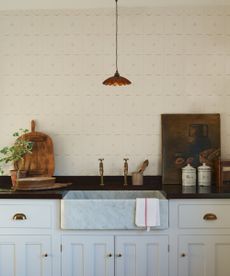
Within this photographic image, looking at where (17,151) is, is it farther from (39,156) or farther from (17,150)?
(39,156)

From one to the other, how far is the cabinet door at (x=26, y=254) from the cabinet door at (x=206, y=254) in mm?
890

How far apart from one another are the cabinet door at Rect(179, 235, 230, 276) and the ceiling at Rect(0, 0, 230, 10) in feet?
5.97

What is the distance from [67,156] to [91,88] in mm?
588

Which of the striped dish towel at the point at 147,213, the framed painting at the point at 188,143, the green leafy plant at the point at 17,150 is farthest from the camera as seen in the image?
the framed painting at the point at 188,143

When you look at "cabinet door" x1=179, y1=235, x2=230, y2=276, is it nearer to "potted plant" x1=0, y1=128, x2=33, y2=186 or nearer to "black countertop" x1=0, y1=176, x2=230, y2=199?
"black countertop" x1=0, y1=176, x2=230, y2=199

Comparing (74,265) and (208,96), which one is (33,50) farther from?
(74,265)

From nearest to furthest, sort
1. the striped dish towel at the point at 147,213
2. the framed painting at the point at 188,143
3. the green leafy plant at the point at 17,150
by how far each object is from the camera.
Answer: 1. the striped dish towel at the point at 147,213
2. the green leafy plant at the point at 17,150
3. the framed painting at the point at 188,143

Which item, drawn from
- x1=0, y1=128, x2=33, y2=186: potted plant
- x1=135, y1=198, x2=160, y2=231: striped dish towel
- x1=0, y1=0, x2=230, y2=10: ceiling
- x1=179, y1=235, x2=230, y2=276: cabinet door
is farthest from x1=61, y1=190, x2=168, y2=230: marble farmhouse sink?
x1=0, y1=0, x2=230, y2=10: ceiling

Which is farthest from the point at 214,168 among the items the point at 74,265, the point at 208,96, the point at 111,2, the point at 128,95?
the point at 111,2

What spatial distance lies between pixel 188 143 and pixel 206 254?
37.0 inches

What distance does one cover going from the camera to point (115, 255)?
264cm

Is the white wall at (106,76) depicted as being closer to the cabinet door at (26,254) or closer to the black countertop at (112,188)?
the black countertop at (112,188)

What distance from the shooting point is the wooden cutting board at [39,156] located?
3231 mm

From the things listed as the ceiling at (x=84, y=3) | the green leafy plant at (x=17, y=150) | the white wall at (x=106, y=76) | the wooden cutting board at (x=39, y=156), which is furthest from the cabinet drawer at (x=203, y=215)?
the ceiling at (x=84, y=3)
